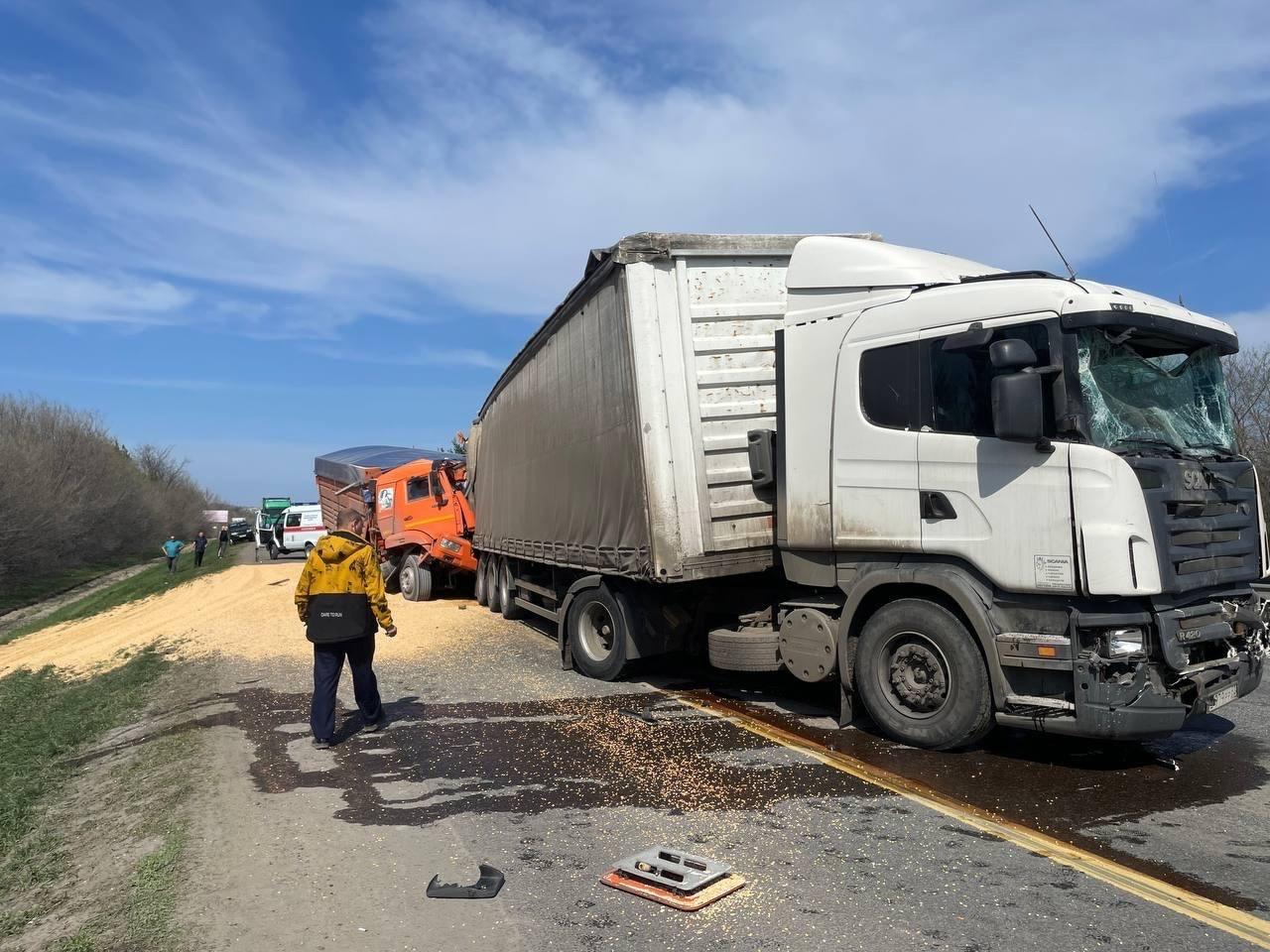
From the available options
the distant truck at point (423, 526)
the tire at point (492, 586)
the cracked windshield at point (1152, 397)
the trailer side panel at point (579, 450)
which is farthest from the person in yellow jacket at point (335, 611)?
the distant truck at point (423, 526)

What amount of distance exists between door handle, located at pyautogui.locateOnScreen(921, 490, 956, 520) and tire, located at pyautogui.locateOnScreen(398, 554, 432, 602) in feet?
42.8

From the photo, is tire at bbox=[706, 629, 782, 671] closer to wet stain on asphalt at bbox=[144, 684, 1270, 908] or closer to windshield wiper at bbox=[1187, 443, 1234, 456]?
wet stain on asphalt at bbox=[144, 684, 1270, 908]

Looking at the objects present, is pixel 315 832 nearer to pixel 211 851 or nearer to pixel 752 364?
pixel 211 851

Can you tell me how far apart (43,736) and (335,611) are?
12.3 feet

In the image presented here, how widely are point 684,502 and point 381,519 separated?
1325 centimetres

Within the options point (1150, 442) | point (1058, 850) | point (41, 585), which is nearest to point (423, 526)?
point (1150, 442)

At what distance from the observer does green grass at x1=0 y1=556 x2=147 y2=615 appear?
1314 inches

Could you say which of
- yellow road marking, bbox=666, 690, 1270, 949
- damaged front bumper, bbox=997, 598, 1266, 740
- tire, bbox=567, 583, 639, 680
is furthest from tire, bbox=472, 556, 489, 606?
damaged front bumper, bbox=997, 598, 1266, 740

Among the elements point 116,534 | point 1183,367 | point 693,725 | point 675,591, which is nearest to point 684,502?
point 675,591

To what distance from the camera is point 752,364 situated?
24.2 feet

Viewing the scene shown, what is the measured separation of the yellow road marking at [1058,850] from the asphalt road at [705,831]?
7 centimetres

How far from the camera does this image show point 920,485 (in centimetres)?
581

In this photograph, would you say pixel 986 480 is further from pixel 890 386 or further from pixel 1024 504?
pixel 890 386

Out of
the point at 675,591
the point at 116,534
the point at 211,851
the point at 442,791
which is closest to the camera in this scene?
the point at 211,851
